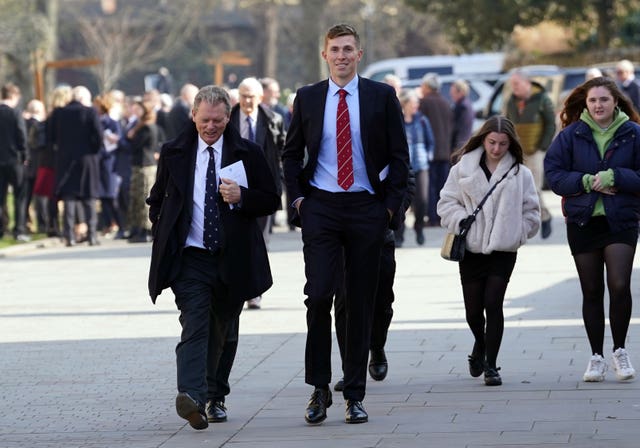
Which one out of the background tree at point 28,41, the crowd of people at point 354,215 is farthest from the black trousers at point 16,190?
the background tree at point 28,41

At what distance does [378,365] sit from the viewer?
9.07m

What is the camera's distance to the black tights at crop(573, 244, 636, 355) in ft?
28.8

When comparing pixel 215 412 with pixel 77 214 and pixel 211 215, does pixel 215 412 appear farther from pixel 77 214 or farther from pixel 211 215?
pixel 77 214

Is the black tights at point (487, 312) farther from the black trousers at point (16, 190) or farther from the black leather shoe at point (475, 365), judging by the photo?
the black trousers at point (16, 190)

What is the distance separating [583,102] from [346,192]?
1.93 metres

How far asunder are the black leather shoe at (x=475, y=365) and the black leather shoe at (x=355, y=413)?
135 centimetres

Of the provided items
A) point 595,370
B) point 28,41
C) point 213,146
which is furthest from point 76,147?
point 28,41

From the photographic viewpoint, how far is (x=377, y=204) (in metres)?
7.79

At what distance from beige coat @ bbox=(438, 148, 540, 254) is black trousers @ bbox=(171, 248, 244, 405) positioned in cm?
158

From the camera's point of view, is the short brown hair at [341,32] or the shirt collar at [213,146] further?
the shirt collar at [213,146]

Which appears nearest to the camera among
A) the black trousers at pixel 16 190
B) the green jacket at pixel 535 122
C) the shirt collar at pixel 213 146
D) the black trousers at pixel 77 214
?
the shirt collar at pixel 213 146

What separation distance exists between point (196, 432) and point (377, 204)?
53.7 inches

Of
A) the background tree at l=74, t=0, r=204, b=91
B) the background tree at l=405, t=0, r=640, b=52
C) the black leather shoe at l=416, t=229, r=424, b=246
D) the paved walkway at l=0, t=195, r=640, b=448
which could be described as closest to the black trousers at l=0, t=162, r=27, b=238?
the black leather shoe at l=416, t=229, r=424, b=246

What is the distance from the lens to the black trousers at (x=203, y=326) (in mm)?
7652
